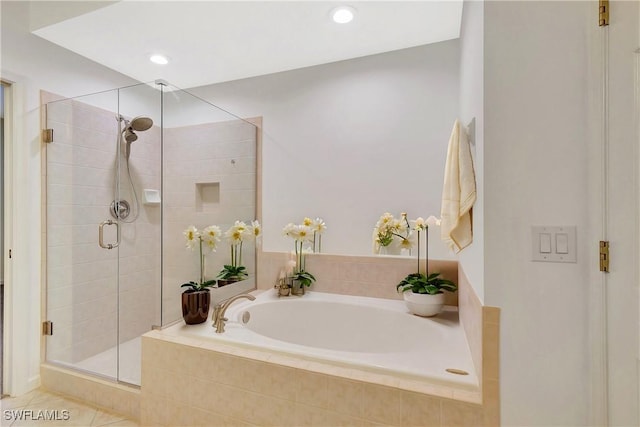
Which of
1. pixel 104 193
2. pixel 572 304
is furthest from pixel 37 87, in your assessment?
pixel 572 304

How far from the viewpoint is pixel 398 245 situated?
2.18 metres

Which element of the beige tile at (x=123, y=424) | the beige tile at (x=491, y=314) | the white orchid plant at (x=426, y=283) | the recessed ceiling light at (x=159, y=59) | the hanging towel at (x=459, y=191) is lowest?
the beige tile at (x=123, y=424)

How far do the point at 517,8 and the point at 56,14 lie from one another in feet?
8.47

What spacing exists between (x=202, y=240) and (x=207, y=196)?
1.14ft

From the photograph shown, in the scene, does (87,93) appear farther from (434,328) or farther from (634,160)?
(634,160)

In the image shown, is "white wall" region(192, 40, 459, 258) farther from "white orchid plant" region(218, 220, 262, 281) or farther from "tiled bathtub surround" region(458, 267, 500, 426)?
"tiled bathtub surround" region(458, 267, 500, 426)

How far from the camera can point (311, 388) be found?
128cm

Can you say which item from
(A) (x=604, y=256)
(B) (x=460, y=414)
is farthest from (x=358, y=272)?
(A) (x=604, y=256)

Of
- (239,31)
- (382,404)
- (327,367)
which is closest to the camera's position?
(382,404)

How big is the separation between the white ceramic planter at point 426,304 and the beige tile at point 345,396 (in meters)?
0.80

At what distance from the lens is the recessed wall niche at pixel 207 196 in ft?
7.15

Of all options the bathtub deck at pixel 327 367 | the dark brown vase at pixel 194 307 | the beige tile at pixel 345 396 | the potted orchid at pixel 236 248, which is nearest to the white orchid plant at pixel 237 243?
the potted orchid at pixel 236 248

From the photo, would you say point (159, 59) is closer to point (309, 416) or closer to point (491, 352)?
point (309, 416)

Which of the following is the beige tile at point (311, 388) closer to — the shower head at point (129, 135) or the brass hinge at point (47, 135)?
the shower head at point (129, 135)
